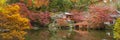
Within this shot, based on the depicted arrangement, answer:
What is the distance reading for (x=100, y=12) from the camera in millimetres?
40375

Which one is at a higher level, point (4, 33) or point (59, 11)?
point (4, 33)

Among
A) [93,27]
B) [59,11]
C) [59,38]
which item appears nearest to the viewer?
[59,38]

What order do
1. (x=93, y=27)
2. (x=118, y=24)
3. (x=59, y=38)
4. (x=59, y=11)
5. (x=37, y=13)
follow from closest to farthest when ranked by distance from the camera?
(x=118, y=24)
(x=59, y=38)
(x=93, y=27)
(x=37, y=13)
(x=59, y=11)

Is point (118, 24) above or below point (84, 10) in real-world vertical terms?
above

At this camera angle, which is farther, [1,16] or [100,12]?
→ [100,12]

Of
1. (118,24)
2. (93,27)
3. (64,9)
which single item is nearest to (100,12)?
(93,27)

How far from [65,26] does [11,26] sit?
50.8 ft

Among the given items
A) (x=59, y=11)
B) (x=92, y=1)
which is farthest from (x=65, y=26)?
(x=92, y=1)

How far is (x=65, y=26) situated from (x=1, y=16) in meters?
15.5

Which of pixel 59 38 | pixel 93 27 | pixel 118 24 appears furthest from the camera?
pixel 93 27

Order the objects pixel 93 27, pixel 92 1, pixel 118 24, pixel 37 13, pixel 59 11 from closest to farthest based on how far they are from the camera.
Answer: pixel 118 24 < pixel 93 27 < pixel 37 13 < pixel 59 11 < pixel 92 1

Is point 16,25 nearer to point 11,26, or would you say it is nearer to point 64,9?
point 11,26

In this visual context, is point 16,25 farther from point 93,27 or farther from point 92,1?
point 92,1

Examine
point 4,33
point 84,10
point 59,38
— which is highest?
point 4,33
